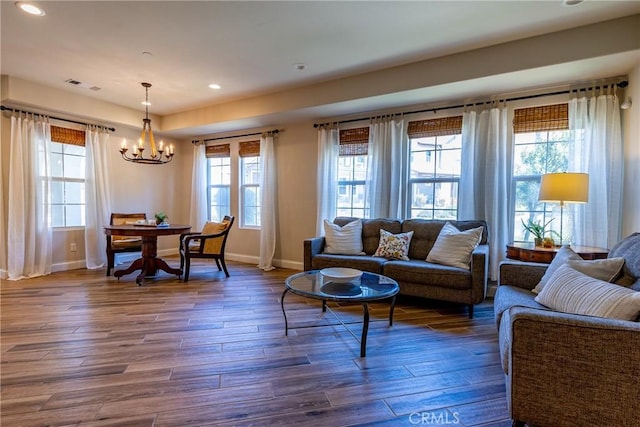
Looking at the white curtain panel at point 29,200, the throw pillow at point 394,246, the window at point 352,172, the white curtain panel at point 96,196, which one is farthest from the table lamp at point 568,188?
the white curtain panel at point 29,200

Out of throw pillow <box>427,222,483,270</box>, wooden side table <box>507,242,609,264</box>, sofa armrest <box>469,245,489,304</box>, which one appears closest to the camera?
wooden side table <box>507,242,609,264</box>

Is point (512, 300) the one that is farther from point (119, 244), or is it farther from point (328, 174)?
point (119, 244)

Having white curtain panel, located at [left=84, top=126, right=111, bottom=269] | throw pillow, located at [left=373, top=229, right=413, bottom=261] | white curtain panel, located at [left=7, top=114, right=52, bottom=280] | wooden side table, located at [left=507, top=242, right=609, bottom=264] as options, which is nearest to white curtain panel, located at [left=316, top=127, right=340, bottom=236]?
throw pillow, located at [left=373, top=229, right=413, bottom=261]

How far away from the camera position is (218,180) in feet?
20.6

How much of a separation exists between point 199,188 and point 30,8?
3.75 m

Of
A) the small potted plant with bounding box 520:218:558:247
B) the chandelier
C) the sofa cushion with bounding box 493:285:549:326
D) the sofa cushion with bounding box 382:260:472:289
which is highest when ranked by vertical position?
the chandelier

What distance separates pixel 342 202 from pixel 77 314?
3.41 m

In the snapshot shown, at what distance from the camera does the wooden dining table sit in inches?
163

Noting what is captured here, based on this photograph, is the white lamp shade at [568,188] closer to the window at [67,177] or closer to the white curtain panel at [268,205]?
the white curtain panel at [268,205]

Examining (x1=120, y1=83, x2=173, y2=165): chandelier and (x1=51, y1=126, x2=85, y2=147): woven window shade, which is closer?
(x1=120, y1=83, x2=173, y2=165): chandelier

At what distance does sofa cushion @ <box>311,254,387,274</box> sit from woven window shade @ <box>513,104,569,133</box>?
2149mm

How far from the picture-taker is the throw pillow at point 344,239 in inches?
158

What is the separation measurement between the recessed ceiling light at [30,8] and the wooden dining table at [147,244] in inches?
91.6

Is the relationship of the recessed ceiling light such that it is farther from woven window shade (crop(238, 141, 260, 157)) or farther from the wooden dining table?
woven window shade (crop(238, 141, 260, 157))
